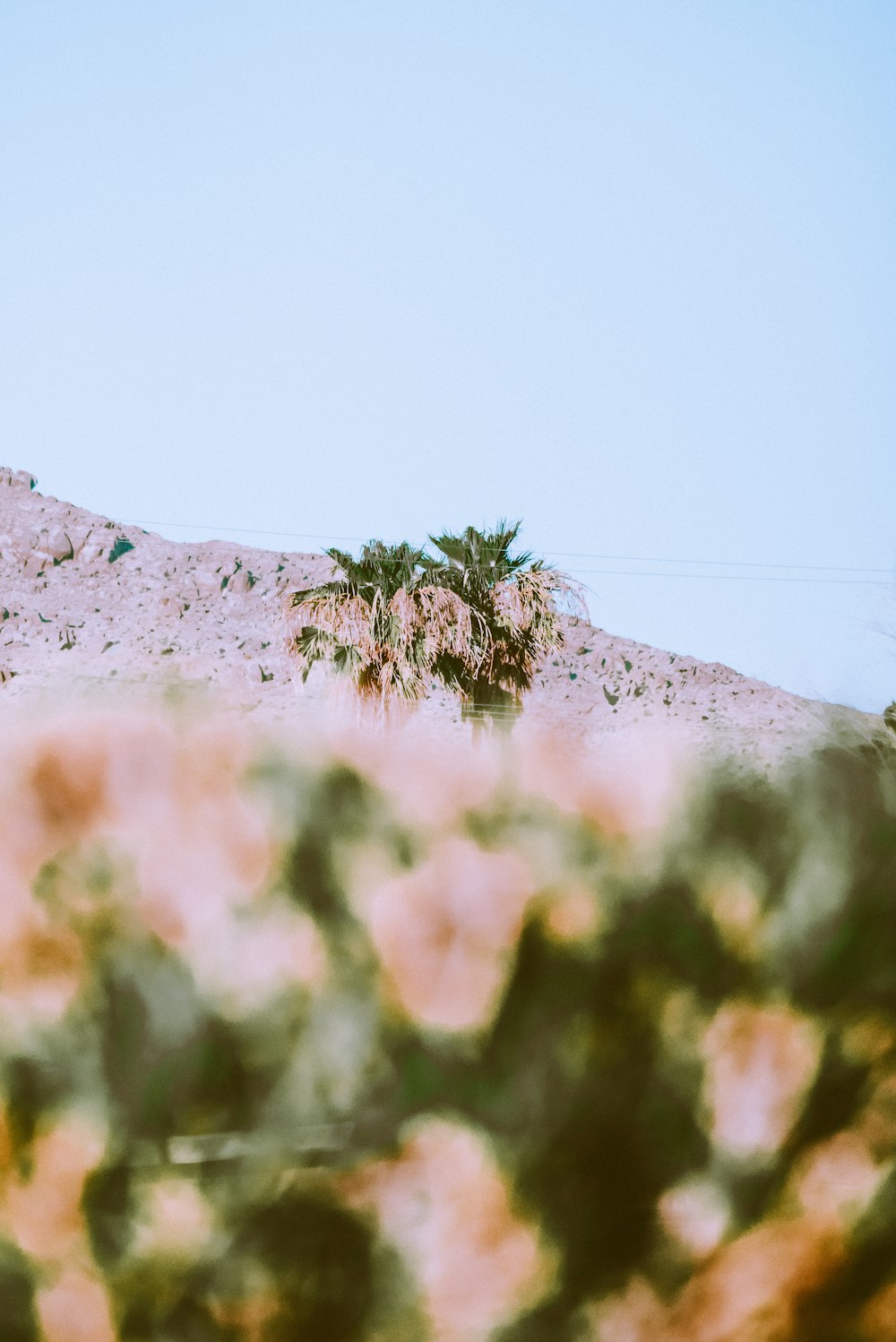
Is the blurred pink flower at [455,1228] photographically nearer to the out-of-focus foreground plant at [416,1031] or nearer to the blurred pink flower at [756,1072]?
the out-of-focus foreground plant at [416,1031]

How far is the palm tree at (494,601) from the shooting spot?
1141cm

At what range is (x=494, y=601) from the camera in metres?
11.5

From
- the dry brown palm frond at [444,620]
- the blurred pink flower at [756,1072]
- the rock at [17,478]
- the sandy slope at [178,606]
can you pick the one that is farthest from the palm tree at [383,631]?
the rock at [17,478]

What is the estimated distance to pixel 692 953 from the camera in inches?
26.2

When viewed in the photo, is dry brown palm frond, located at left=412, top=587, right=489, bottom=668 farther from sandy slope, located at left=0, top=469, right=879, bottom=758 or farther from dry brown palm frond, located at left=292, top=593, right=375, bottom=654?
sandy slope, located at left=0, top=469, right=879, bottom=758

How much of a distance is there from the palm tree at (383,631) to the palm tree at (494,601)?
0.18 meters

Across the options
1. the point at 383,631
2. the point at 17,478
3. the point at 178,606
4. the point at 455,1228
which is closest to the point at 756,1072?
the point at 455,1228

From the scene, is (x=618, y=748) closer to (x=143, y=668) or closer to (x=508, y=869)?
(x=508, y=869)

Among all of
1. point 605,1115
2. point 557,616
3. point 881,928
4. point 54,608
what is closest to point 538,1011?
point 605,1115

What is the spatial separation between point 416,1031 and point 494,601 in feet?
35.8

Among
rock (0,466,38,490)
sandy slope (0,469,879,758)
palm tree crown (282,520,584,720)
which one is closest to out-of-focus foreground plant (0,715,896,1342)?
palm tree crown (282,520,584,720)

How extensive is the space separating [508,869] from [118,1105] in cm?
24

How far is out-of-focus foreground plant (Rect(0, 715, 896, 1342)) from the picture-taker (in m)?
0.62

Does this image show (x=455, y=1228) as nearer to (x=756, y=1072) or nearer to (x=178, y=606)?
(x=756, y=1072)
